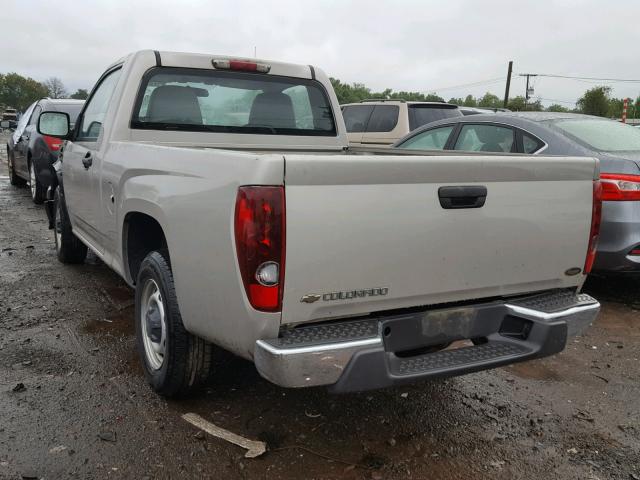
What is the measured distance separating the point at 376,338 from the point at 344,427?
0.86 m

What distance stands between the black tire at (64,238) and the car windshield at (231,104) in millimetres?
2113

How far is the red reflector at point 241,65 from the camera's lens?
14.5 ft

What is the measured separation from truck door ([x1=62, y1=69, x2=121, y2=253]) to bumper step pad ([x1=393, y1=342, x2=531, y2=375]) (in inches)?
103

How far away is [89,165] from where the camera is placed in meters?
4.36

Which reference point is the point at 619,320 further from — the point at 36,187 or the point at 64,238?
the point at 36,187

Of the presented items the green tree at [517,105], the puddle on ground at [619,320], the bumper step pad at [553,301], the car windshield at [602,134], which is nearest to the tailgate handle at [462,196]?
the bumper step pad at [553,301]

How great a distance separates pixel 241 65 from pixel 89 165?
4.52 feet

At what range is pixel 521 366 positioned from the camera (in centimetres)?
389

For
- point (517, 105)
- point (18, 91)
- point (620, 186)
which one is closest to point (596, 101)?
point (517, 105)

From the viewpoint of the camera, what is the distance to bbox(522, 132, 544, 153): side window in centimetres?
540

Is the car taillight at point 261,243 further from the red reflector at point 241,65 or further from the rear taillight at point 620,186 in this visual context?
the rear taillight at point 620,186

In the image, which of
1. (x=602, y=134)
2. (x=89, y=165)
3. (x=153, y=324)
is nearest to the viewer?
(x=153, y=324)

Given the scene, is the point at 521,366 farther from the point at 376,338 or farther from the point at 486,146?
the point at 486,146

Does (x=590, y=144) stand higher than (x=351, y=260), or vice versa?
(x=590, y=144)
